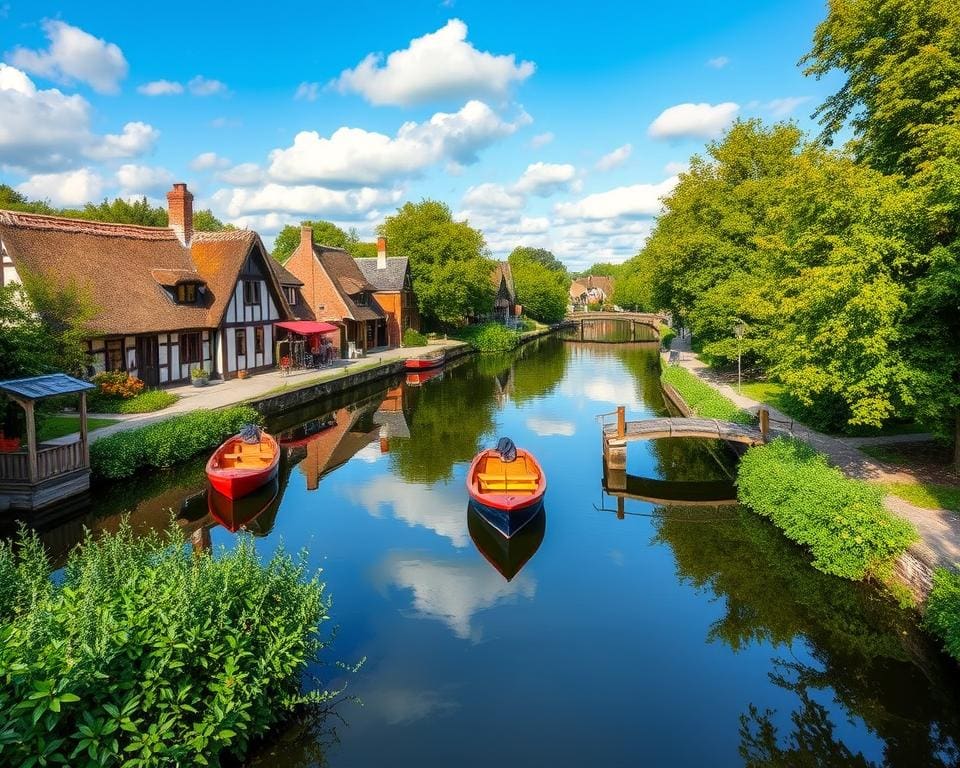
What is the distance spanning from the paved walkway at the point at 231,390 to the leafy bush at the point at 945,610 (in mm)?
20794

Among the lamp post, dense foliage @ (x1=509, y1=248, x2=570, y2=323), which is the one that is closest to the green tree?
dense foliage @ (x1=509, y1=248, x2=570, y2=323)

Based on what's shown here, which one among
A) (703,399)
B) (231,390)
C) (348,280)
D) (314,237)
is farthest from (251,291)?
(314,237)

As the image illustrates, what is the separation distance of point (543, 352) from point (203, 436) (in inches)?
1809

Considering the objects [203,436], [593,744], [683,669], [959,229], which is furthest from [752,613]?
[203,436]

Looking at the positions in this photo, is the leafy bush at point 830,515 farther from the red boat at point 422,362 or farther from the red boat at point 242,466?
the red boat at point 422,362

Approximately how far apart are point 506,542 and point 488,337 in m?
50.4

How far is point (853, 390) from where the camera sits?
14.1 meters

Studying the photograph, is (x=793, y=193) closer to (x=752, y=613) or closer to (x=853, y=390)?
(x=853, y=390)

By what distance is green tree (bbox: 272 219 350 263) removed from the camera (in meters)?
97.6

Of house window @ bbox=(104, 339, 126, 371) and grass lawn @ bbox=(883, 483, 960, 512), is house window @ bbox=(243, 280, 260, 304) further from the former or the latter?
grass lawn @ bbox=(883, 483, 960, 512)

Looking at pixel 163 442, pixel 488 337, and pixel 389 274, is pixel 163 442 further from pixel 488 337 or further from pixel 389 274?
pixel 488 337

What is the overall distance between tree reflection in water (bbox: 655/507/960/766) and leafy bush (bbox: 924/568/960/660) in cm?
60

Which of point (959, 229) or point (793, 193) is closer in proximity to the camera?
point (959, 229)

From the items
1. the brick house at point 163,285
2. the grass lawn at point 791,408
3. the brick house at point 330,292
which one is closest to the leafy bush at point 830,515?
the grass lawn at point 791,408
